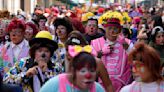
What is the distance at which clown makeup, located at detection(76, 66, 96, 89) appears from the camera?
4.12 m

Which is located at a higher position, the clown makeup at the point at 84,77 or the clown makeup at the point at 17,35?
the clown makeup at the point at 84,77

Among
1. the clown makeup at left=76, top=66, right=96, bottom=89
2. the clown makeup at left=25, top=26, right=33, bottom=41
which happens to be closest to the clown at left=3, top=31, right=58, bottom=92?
the clown makeup at left=76, top=66, right=96, bottom=89

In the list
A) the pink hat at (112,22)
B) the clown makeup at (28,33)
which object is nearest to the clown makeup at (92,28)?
the clown makeup at (28,33)

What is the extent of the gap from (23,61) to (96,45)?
69.5 inches

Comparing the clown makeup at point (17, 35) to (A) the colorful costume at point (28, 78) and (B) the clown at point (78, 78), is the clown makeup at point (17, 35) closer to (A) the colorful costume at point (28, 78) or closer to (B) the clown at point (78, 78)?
(A) the colorful costume at point (28, 78)

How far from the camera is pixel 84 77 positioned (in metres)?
4.13

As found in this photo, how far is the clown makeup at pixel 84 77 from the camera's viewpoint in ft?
13.5

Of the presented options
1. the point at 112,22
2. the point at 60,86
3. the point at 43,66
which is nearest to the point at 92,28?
the point at 112,22

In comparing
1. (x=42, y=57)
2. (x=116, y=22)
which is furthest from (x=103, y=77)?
(x=116, y=22)

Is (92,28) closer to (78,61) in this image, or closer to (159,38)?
(159,38)

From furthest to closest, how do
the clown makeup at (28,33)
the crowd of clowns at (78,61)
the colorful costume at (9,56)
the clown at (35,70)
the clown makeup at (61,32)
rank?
the clown makeup at (28,33)
the clown makeup at (61,32)
the colorful costume at (9,56)
the clown at (35,70)
the crowd of clowns at (78,61)

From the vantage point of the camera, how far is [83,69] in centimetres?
415

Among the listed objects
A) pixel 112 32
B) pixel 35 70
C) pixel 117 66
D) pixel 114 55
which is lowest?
pixel 117 66

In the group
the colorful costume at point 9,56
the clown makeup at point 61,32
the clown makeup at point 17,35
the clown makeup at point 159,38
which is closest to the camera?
the colorful costume at point 9,56
